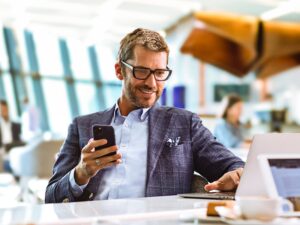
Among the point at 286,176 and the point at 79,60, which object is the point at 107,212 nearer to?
the point at 286,176

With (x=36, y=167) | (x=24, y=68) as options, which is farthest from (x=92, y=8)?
(x=36, y=167)

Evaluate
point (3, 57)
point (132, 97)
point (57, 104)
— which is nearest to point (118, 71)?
point (132, 97)

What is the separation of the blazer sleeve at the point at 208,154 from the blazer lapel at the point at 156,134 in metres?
0.11

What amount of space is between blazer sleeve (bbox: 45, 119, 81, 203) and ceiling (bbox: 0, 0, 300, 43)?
25.5 feet

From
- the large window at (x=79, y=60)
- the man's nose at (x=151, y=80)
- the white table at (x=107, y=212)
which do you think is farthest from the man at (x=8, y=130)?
the large window at (x=79, y=60)

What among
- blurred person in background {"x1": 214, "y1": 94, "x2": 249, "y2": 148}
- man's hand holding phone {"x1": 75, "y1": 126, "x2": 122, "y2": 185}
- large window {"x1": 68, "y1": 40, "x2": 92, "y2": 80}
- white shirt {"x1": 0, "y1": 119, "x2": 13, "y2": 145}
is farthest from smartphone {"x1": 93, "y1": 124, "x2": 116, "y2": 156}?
large window {"x1": 68, "y1": 40, "x2": 92, "y2": 80}

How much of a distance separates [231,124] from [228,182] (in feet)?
12.3

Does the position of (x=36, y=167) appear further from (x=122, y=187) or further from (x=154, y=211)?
(x=154, y=211)

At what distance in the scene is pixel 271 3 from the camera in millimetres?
9688

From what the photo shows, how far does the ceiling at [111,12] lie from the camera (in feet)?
32.0

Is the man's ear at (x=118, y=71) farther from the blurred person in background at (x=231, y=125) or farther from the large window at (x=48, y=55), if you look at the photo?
the large window at (x=48, y=55)

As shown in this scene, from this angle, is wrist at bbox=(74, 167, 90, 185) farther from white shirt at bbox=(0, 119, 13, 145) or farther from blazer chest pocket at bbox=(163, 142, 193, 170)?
white shirt at bbox=(0, 119, 13, 145)

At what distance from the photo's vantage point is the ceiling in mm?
9742

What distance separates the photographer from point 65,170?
70.7 inches
